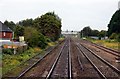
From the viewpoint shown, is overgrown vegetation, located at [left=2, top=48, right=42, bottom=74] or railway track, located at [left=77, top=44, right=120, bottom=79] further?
overgrown vegetation, located at [left=2, top=48, right=42, bottom=74]

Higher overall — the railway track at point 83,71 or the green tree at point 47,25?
the green tree at point 47,25

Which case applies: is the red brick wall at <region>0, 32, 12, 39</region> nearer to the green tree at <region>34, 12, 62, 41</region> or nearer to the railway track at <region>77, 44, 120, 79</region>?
the green tree at <region>34, 12, 62, 41</region>

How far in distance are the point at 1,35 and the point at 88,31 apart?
142733 mm

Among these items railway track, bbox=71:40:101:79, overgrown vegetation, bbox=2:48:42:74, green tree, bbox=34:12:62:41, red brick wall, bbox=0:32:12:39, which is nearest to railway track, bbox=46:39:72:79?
railway track, bbox=71:40:101:79

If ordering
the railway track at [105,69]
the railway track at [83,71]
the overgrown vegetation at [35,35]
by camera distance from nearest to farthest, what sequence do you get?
the railway track at [83,71] → the railway track at [105,69] → the overgrown vegetation at [35,35]

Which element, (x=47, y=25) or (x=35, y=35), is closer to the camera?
(x=35, y=35)

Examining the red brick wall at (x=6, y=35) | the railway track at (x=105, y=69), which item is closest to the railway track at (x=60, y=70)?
the railway track at (x=105, y=69)

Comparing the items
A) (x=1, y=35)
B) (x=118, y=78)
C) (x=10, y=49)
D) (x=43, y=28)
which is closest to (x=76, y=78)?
(x=118, y=78)

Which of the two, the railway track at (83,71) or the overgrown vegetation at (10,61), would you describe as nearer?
the railway track at (83,71)

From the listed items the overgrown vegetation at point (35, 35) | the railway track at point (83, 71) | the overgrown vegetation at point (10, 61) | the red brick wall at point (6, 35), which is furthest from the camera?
the red brick wall at point (6, 35)

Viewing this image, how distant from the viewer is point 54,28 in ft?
252

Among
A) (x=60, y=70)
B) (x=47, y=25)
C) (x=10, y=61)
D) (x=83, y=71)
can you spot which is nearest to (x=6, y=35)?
(x=47, y=25)

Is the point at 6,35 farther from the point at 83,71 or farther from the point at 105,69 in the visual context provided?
the point at 83,71

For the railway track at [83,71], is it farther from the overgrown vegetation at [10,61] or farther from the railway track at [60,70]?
the overgrown vegetation at [10,61]
